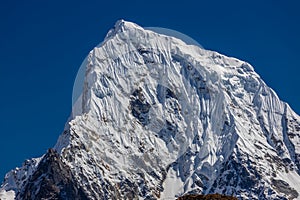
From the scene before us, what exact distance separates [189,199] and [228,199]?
4752 mm

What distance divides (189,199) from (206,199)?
3934 mm

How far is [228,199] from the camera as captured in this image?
122 metres

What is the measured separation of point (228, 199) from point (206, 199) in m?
3.01

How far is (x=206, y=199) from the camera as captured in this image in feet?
396

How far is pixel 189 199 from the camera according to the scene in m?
124
